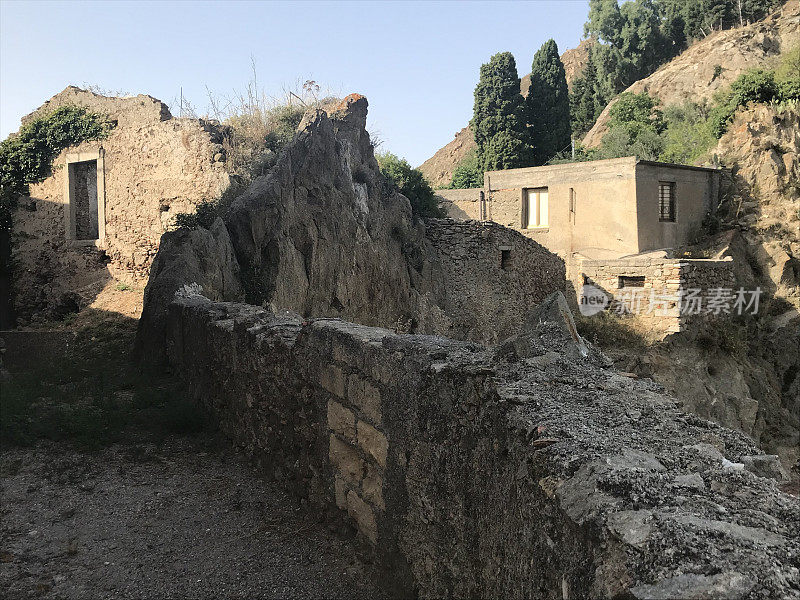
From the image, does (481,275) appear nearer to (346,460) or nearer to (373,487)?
(346,460)

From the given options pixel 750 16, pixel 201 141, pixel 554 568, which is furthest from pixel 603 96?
pixel 554 568

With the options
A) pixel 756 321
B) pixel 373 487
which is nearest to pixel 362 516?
pixel 373 487

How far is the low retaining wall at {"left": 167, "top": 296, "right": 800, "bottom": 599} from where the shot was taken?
1.56 metres

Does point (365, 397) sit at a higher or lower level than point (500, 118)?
lower

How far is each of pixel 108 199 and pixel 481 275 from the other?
31.5ft

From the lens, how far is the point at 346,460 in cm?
397

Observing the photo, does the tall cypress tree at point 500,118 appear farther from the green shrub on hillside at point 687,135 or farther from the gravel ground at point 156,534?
the gravel ground at point 156,534

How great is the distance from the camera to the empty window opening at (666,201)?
2283 centimetres

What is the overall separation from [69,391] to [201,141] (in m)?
9.27

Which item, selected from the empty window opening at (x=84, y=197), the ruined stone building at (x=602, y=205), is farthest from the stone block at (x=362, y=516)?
the ruined stone building at (x=602, y=205)

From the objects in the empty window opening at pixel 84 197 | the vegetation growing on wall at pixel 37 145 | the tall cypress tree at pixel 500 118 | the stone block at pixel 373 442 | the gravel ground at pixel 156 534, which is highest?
the tall cypress tree at pixel 500 118

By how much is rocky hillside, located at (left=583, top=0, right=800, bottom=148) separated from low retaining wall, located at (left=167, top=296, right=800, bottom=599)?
34.7 metres

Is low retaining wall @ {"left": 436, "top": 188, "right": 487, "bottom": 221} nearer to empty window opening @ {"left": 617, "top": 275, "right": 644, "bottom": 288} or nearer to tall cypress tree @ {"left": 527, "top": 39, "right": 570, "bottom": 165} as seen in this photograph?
empty window opening @ {"left": 617, "top": 275, "right": 644, "bottom": 288}

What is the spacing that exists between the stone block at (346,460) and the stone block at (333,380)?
299 millimetres
